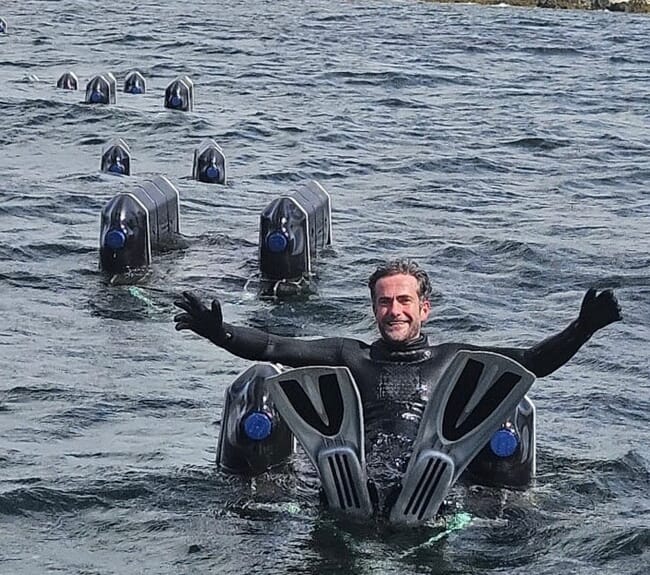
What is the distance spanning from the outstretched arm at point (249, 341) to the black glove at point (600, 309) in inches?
66.0

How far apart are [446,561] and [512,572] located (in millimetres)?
359

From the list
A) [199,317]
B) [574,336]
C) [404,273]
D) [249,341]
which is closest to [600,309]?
[574,336]

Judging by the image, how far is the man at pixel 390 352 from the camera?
27.1 ft

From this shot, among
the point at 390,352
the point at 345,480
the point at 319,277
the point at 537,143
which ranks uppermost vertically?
the point at 390,352

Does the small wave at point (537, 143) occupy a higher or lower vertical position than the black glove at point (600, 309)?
lower

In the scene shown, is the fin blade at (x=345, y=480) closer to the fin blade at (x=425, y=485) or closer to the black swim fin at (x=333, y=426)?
the black swim fin at (x=333, y=426)

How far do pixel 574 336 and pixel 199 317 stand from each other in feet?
6.65

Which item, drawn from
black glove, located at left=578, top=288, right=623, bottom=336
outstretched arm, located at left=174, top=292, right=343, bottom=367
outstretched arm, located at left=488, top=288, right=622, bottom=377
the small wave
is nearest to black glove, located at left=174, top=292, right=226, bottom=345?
outstretched arm, located at left=174, top=292, right=343, bottom=367

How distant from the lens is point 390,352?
29.3 ft

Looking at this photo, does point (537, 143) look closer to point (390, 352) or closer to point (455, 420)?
point (390, 352)

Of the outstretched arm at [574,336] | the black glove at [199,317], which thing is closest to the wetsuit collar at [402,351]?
the outstretched arm at [574,336]

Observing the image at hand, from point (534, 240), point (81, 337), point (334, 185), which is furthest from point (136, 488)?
point (334, 185)

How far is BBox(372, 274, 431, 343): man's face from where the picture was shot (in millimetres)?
8461

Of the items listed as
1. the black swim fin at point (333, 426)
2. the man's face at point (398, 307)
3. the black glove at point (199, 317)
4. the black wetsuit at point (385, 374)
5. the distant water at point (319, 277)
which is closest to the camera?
the black glove at point (199, 317)
